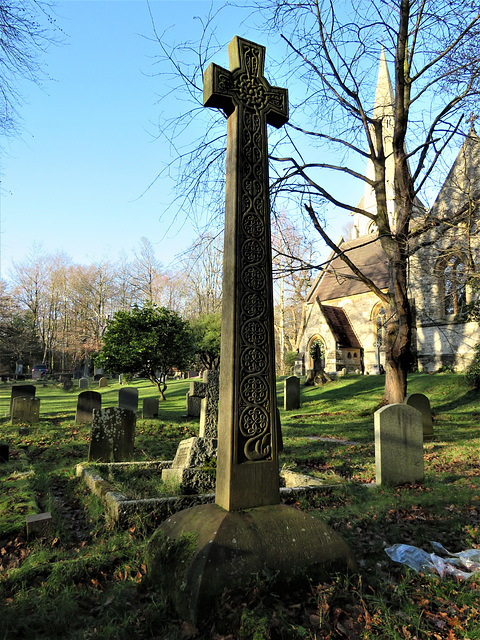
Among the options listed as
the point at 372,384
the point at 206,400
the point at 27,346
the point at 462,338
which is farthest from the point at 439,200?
the point at 27,346

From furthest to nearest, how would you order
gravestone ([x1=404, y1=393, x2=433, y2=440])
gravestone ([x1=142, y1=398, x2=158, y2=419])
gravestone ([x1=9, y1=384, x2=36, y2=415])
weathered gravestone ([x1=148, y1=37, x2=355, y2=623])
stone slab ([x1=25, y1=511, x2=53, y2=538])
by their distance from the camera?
gravestone ([x1=9, y1=384, x2=36, y2=415])
gravestone ([x1=142, y1=398, x2=158, y2=419])
gravestone ([x1=404, y1=393, x2=433, y2=440])
stone slab ([x1=25, y1=511, x2=53, y2=538])
weathered gravestone ([x1=148, y1=37, x2=355, y2=623])

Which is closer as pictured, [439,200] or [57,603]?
[57,603]

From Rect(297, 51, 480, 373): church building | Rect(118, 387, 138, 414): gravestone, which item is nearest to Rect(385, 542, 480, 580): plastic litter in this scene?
Rect(118, 387, 138, 414): gravestone

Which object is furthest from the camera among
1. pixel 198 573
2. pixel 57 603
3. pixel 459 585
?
pixel 459 585

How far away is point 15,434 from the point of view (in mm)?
10023

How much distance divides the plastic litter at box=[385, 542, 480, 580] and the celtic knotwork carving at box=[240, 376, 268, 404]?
171 cm

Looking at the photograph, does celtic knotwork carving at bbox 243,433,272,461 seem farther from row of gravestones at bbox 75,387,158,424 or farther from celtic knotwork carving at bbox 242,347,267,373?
row of gravestones at bbox 75,387,158,424

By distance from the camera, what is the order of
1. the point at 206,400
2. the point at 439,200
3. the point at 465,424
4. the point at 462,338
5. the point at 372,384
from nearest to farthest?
1. the point at 206,400
2. the point at 465,424
3. the point at 372,384
4. the point at 462,338
5. the point at 439,200

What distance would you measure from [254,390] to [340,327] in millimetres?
26732

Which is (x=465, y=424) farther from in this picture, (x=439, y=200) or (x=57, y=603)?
(x=439, y=200)

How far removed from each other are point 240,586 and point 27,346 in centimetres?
4672

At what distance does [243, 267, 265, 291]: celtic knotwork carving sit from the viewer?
3.30 meters

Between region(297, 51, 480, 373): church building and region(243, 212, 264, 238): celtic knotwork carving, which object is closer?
region(243, 212, 264, 238): celtic knotwork carving

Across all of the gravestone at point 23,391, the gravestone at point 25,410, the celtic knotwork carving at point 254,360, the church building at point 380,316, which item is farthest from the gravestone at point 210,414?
the church building at point 380,316
